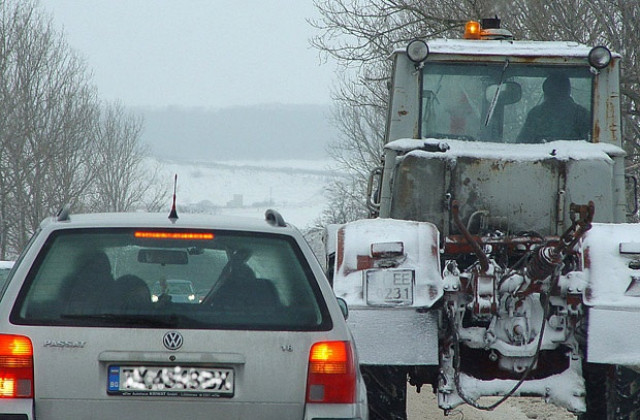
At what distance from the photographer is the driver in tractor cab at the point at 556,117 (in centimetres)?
811

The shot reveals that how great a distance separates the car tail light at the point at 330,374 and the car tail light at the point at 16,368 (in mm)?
1067

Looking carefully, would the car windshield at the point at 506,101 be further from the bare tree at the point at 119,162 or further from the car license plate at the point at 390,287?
the bare tree at the point at 119,162

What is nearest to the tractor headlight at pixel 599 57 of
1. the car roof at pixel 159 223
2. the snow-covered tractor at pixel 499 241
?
A: the snow-covered tractor at pixel 499 241

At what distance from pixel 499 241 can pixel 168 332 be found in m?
3.01

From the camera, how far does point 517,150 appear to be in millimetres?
7961

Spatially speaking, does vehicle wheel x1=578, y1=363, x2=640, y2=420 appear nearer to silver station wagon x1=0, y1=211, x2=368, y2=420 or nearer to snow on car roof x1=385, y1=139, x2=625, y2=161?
snow on car roof x1=385, y1=139, x2=625, y2=161

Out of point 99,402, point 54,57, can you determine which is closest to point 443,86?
point 99,402

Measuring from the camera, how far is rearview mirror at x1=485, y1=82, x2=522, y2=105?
322 inches

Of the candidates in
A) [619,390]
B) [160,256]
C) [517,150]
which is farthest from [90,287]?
[517,150]

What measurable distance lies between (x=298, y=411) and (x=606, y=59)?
4.44 meters

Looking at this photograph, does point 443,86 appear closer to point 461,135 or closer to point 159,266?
point 461,135

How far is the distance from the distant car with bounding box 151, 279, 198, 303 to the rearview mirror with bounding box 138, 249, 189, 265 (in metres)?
0.11

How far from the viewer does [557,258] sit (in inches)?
255

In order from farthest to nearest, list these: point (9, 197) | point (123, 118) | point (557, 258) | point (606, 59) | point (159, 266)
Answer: point (123, 118) → point (9, 197) → point (606, 59) → point (557, 258) → point (159, 266)
